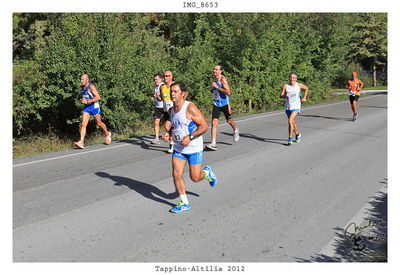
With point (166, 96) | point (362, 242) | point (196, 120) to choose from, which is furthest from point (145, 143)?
point (362, 242)

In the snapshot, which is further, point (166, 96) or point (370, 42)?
point (370, 42)

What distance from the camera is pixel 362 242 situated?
491 centimetres

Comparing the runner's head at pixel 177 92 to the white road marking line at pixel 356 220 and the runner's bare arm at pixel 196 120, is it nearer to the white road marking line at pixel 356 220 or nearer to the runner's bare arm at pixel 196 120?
the runner's bare arm at pixel 196 120

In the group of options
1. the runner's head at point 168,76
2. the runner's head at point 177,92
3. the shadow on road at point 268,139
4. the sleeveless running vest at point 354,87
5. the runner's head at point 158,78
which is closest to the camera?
the runner's head at point 177,92

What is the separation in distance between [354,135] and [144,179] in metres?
7.69

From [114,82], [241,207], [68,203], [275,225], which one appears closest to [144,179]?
[68,203]

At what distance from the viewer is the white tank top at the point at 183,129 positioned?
18.6 ft

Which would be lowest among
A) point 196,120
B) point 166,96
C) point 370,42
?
point 196,120

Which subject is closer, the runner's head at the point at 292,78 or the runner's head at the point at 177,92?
the runner's head at the point at 177,92

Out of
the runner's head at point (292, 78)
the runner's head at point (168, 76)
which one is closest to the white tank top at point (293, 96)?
the runner's head at point (292, 78)

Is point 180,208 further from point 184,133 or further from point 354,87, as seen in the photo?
point 354,87

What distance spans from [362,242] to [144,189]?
364 cm

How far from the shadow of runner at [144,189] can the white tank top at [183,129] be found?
997mm

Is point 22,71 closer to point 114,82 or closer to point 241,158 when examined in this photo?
point 114,82
